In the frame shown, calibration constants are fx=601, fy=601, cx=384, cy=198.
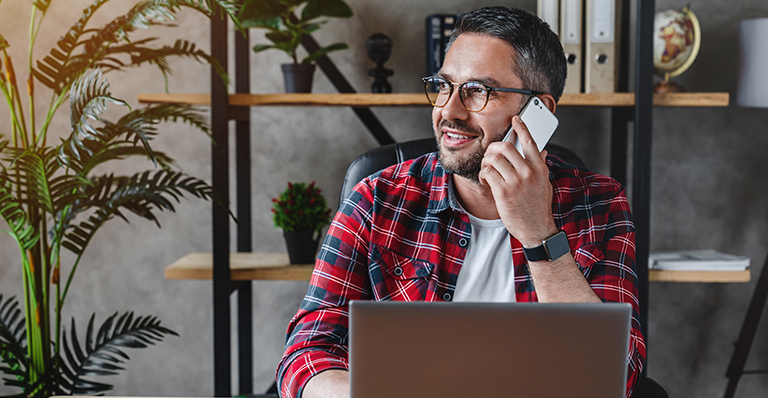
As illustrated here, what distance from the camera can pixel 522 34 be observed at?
3.90ft

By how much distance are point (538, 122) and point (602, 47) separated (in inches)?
28.8

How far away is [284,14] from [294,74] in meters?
0.18

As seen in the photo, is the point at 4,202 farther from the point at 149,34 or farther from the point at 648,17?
the point at 648,17

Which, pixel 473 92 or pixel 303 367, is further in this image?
pixel 473 92

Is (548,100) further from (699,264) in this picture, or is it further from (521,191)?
(699,264)

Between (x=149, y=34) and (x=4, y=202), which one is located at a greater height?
(x=149, y=34)

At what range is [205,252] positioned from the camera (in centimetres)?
224

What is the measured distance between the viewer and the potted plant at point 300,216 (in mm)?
1812

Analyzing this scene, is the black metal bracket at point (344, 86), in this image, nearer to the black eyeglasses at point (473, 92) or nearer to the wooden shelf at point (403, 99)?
the wooden shelf at point (403, 99)

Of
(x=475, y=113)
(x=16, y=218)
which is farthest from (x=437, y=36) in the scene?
(x=16, y=218)

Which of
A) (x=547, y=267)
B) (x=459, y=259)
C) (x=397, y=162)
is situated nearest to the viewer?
(x=547, y=267)

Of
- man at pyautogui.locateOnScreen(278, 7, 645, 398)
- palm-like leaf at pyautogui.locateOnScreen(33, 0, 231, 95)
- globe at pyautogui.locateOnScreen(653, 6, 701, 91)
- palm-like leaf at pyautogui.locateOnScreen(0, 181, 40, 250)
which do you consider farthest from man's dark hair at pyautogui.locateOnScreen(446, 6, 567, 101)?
palm-like leaf at pyautogui.locateOnScreen(0, 181, 40, 250)

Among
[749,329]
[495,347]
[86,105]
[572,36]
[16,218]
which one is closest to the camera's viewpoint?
[495,347]

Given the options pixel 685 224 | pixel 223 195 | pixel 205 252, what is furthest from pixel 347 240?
pixel 685 224
